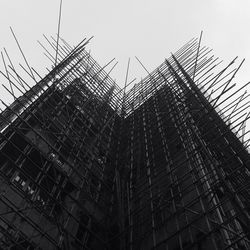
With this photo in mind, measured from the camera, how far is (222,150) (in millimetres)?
10680

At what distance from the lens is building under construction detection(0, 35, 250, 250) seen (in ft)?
29.0

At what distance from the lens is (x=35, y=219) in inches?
400

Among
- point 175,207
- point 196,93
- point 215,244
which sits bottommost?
point 215,244

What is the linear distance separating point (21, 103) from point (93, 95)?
544 cm

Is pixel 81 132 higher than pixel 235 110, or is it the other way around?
pixel 81 132

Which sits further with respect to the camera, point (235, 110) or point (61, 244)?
point (235, 110)

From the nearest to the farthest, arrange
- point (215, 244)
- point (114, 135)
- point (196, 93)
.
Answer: point (215, 244), point (196, 93), point (114, 135)

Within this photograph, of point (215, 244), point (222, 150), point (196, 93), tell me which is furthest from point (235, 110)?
point (215, 244)

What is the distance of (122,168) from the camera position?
13234mm

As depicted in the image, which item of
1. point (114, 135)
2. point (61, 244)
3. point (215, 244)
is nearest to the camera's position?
point (215, 244)

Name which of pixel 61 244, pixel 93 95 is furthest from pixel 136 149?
pixel 61 244

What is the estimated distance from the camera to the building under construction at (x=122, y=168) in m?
8.85

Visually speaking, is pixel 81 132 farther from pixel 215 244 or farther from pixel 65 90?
pixel 215 244

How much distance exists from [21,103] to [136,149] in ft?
17.0
